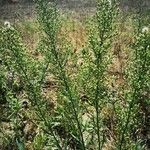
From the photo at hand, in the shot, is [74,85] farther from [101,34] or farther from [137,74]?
[137,74]

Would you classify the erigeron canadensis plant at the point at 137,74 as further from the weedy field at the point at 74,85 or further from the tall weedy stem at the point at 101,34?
the tall weedy stem at the point at 101,34

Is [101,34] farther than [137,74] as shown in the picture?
Yes

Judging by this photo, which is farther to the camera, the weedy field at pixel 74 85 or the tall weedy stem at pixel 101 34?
the weedy field at pixel 74 85

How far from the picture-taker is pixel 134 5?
1309cm

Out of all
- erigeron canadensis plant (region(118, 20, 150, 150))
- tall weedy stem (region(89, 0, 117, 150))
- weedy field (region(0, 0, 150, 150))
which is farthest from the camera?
weedy field (region(0, 0, 150, 150))

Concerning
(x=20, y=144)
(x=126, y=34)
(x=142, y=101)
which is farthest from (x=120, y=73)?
(x=20, y=144)

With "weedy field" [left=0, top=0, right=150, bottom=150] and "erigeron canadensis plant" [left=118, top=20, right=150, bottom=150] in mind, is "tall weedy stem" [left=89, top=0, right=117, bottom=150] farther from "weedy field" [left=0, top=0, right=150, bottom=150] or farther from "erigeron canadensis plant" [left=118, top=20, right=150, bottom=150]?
"erigeron canadensis plant" [left=118, top=20, right=150, bottom=150]

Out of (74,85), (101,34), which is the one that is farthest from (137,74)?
(74,85)

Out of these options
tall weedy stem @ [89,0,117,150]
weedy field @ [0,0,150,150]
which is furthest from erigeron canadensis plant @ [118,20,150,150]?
tall weedy stem @ [89,0,117,150]

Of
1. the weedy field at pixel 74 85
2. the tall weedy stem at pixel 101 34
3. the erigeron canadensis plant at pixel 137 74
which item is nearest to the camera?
the erigeron canadensis plant at pixel 137 74

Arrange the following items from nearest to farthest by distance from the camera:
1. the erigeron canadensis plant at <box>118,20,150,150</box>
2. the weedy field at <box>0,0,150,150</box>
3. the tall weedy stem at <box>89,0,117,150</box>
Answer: the erigeron canadensis plant at <box>118,20,150,150</box> < the tall weedy stem at <box>89,0,117,150</box> < the weedy field at <box>0,0,150,150</box>

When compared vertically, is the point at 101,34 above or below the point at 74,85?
above

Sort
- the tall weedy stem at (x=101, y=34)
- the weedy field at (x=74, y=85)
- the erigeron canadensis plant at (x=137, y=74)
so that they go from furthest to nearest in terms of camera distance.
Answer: the weedy field at (x=74, y=85), the tall weedy stem at (x=101, y=34), the erigeron canadensis plant at (x=137, y=74)

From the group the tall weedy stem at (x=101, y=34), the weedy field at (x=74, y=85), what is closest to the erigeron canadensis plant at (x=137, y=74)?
the weedy field at (x=74, y=85)
